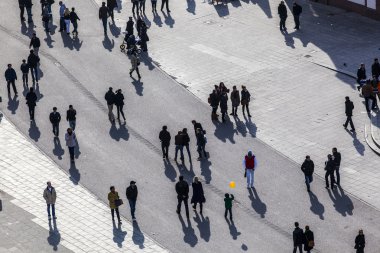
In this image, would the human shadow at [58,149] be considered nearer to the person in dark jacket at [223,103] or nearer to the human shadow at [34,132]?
the human shadow at [34,132]

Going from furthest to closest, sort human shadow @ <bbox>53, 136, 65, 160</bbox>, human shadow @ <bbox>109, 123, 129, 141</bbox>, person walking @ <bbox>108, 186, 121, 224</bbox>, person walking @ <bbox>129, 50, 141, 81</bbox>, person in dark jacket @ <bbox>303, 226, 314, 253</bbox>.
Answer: person walking @ <bbox>129, 50, 141, 81</bbox>
human shadow @ <bbox>109, 123, 129, 141</bbox>
human shadow @ <bbox>53, 136, 65, 160</bbox>
person walking @ <bbox>108, 186, 121, 224</bbox>
person in dark jacket @ <bbox>303, 226, 314, 253</bbox>

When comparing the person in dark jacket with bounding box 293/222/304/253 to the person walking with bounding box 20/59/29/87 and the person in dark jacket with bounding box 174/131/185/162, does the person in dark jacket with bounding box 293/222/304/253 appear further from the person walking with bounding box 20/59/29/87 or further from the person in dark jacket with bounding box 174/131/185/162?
the person walking with bounding box 20/59/29/87

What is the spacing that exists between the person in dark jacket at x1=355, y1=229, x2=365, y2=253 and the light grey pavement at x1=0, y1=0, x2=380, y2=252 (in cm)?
127

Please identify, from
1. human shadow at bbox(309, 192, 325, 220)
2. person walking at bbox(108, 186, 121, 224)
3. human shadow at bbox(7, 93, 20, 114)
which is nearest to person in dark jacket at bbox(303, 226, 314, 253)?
human shadow at bbox(309, 192, 325, 220)

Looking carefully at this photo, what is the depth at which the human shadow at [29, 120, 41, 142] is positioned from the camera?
47.4 m

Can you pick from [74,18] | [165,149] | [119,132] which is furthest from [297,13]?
[165,149]

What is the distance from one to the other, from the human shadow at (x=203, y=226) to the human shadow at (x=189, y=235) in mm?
268

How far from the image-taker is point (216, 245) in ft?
129

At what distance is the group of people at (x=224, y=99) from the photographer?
159 feet

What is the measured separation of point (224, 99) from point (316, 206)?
8.13 meters

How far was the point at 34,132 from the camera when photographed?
47875mm

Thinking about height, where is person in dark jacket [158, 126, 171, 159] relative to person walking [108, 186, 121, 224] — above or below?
below

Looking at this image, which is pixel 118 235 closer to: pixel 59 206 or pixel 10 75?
pixel 59 206

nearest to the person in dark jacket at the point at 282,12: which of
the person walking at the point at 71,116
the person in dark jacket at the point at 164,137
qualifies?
the person walking at the point at 71,116
